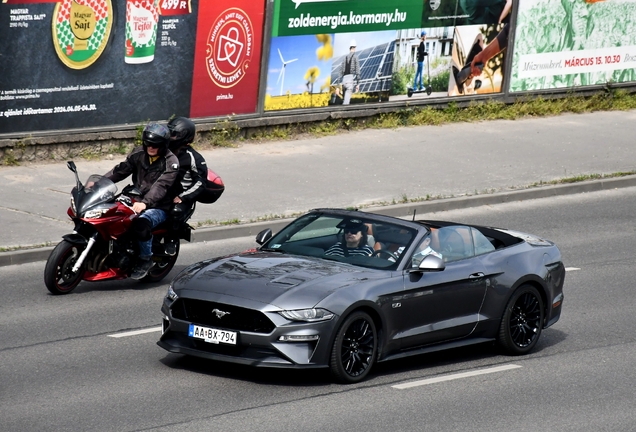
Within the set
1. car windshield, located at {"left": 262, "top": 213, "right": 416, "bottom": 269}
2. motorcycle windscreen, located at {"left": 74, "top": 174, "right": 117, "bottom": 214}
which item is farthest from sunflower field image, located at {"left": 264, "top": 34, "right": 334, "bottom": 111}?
car windshield, located at {"left": 262, "top": 213, "right": 416, "bottom": 269}

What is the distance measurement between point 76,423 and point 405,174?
11714 mm

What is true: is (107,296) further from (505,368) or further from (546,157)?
(546,157)

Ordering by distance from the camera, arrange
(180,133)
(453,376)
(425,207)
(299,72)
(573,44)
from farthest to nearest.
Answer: (573,44) → (299,72) → (425,207) → (180,133) → (453,376)

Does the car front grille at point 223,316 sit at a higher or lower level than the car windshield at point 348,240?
lower

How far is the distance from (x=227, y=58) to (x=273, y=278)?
37.0 feet

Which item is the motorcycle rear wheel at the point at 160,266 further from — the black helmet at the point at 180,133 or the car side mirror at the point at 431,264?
the car side mirror at the point at 431,264

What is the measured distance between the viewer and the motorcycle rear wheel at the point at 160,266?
41.5 ft

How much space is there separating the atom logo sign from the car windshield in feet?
31.9

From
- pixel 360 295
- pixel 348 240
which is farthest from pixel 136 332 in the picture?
pixel 360 295

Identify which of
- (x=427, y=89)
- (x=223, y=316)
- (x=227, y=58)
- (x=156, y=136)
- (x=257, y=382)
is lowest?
(x=257, y=382)

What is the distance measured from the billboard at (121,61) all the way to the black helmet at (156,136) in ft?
18.4

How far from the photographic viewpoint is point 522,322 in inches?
419

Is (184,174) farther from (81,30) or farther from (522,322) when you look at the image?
(81,30)

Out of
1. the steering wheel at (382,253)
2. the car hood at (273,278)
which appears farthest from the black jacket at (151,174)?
the steering wheel at (382,253)
